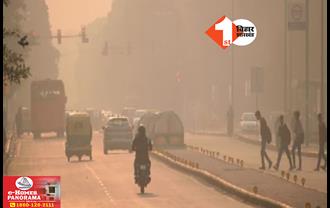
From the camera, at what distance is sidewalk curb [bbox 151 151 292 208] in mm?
27094

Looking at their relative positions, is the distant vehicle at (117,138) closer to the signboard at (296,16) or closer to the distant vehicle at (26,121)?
the signboard at (296,16)

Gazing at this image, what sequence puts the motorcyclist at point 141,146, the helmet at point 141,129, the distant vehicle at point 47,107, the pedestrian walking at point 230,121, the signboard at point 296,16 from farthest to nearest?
the distant vehicle at point 47,107
the pedestrian walking at point 230,121
the signboard at point 296,16
the motorcyclist at point 141,146
the helmet at point 141,129

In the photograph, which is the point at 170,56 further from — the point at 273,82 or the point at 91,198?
the point at 91,198

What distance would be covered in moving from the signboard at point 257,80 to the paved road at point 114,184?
2053 centimetres

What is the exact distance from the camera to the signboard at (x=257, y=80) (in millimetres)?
76875

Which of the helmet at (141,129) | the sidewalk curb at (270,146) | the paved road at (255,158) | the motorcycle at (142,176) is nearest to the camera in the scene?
the helmet at (141,129)

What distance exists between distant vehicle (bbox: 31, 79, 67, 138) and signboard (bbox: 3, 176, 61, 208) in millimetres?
59276

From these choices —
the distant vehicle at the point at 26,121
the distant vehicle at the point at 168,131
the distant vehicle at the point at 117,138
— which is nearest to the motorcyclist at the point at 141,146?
the distant vehicle at the point at 117,138

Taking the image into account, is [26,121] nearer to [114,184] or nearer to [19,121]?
[19,121]

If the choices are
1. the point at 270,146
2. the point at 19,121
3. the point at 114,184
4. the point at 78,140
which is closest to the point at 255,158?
the point at 78,140

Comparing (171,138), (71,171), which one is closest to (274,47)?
(171,138)

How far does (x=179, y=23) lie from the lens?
181625 millimetres

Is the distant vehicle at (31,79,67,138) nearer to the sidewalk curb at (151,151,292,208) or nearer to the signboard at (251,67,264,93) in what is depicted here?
the signboard at (251,67,264,93)

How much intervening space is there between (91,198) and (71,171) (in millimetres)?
12795
